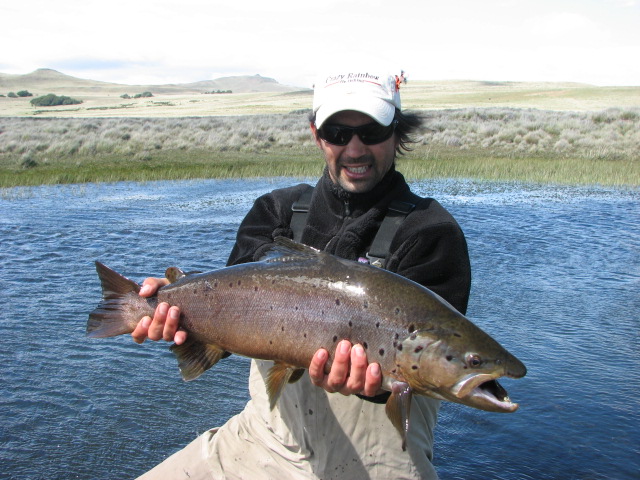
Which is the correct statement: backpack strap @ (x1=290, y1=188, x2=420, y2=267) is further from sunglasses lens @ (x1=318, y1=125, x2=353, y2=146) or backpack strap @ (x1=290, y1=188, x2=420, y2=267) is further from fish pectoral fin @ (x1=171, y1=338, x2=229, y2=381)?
fish pectoral fin @ (x1=171, y1=338, x2=229, y2=381)

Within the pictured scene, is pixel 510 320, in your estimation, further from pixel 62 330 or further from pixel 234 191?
pixel 234 191

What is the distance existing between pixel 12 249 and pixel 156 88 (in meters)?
171

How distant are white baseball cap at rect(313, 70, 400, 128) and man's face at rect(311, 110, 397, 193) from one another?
57mm

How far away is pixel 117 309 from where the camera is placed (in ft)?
11.0

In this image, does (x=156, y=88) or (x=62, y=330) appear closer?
(x=62, y=330)

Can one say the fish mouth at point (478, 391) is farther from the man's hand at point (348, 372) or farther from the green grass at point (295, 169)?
the green grass at point (295, 169)

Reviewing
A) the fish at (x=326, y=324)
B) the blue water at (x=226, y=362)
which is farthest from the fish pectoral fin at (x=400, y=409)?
the blue water at (x=226, y=362)

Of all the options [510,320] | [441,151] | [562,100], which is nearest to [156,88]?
[562,100]

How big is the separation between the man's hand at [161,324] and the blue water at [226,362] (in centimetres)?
262

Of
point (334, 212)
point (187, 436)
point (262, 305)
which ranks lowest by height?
point (187, 436)

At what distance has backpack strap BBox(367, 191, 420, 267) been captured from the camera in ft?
10.6

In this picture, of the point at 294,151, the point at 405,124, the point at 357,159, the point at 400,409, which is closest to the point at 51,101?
the point at 294,151

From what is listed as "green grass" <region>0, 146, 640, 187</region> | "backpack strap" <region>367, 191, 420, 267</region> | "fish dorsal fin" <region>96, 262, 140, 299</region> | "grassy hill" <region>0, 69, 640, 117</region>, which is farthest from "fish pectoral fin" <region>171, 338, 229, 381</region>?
"grassy hill" <region>0, 69, 640, 117</region>

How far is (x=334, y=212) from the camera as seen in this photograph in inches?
135
